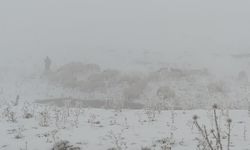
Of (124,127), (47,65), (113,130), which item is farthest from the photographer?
(47,65)

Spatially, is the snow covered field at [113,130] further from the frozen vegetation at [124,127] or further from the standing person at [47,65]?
the standing person at [47,65]

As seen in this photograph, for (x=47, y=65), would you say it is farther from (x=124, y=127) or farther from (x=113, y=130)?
(x=113, y=130)

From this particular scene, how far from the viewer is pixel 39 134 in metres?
9.18

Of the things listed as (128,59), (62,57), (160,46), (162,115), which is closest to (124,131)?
(162,115)

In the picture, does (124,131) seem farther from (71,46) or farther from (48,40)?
(48,40)

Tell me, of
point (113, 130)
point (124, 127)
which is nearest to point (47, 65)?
point (124, 127)

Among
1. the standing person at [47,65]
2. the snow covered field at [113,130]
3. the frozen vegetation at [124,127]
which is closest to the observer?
the frozen vegetation at [124,127]

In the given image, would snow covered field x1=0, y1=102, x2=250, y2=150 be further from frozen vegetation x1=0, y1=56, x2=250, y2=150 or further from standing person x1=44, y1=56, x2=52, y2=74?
standing person x1=44, y1=56, x2=52, y2=74

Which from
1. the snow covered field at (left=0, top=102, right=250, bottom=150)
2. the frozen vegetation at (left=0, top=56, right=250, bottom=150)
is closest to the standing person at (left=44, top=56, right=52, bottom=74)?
the frozen vegetation at (left=0, top=56, right=250, bottom=150)

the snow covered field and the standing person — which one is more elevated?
the standing person

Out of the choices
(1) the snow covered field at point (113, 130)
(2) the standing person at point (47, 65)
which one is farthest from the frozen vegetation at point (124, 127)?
(2) the standing person at point (47, 65)

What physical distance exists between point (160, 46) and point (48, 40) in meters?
16.2

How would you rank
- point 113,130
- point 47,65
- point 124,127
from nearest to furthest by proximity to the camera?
point 113,130 < point 124,127 < point 47,65

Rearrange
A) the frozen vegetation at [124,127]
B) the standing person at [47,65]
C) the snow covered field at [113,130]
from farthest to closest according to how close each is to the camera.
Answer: the standing person at [47,65] < the snow covered field at [113,130] < the frozen vegetation at [124,127]
